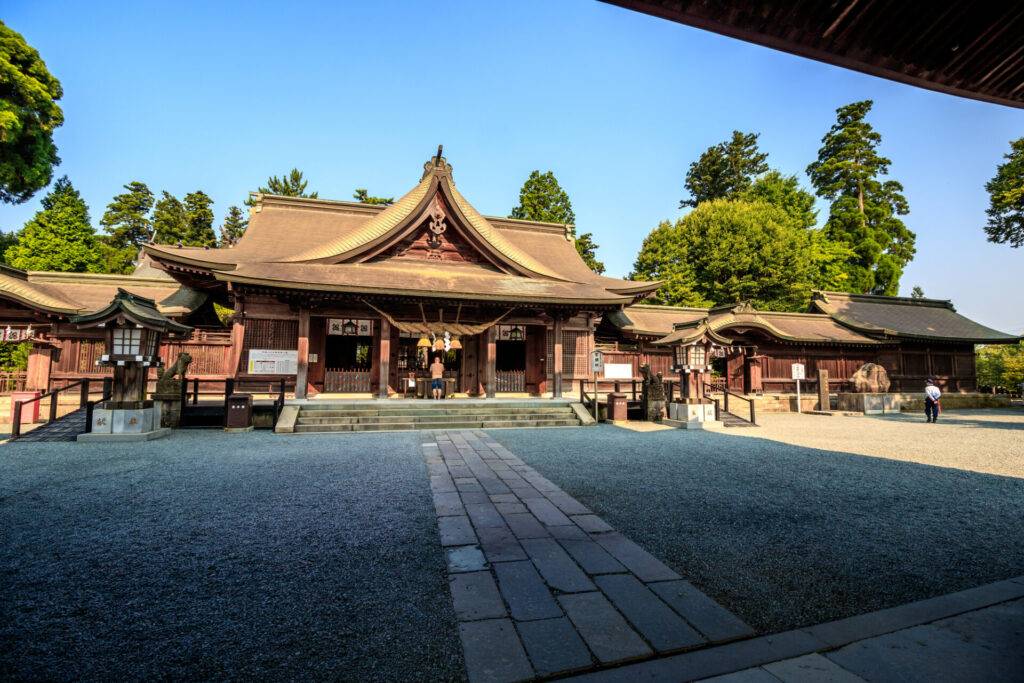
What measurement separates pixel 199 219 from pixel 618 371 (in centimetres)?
4003

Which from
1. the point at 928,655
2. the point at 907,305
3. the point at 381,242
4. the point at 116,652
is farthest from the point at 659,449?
the point at 907,305

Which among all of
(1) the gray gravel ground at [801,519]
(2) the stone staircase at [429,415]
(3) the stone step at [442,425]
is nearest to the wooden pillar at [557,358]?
(2) the stone staircase at [429,415]

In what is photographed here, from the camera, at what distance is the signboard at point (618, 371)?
57.0ft

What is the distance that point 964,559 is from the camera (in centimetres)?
338

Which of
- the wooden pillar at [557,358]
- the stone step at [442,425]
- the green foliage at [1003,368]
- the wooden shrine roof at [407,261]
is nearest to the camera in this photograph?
A: the stone step at [442,425]

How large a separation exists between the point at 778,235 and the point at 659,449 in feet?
85.1

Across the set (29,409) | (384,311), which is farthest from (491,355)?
(29,409)

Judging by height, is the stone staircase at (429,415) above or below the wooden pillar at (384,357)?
below

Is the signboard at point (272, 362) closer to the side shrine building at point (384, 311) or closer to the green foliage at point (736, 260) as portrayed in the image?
the side shrine building at point (384, 311)

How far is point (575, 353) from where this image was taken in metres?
16.7

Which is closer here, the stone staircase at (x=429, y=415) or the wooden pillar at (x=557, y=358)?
the stone staircase at (x=429, y=415)

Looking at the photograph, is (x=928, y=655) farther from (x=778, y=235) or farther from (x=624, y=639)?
(x=778, y=235)

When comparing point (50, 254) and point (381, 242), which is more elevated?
point (50, 254)

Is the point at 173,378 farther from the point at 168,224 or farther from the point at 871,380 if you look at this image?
the point at 168,224
